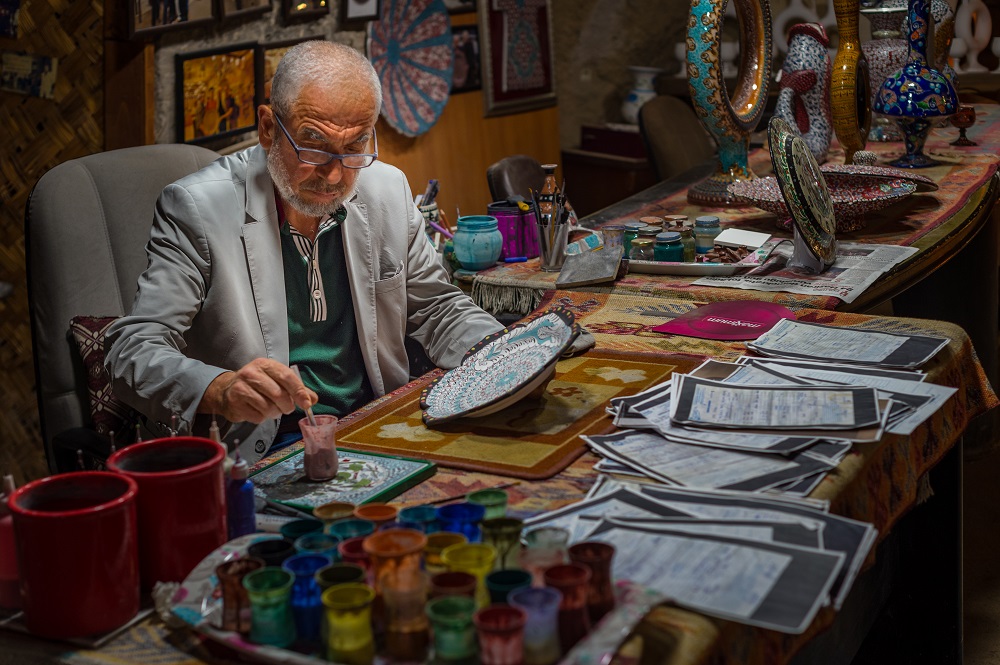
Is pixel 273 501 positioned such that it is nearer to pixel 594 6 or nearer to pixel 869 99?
pixel 869 99

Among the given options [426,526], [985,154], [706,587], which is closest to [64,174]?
[426,526]

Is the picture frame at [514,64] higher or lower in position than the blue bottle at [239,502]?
higher

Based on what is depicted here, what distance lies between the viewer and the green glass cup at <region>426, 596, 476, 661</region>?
1.15 meters

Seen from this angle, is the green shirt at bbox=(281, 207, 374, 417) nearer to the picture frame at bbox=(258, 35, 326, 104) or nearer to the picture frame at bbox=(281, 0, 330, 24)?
the picture frame at bbox=(258, 35, 326, 104)

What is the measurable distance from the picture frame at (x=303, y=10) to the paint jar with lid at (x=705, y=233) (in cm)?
200

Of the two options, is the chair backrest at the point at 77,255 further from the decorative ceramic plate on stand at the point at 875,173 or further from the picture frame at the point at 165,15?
the decorative ceramic plate on stand at the point at 875,173

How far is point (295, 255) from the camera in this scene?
2475 millimetres

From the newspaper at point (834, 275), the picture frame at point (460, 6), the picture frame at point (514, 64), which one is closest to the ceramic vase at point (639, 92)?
the picture frame at point (514, 64)

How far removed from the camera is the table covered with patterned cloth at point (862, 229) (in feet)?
9.12

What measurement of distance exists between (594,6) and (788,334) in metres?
4.90

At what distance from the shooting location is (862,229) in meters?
3.32

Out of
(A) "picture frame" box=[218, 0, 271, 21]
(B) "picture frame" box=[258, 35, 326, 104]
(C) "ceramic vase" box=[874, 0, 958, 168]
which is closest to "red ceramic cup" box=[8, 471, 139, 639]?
(A) "picture frame" box=[218, 0, 271, 21]

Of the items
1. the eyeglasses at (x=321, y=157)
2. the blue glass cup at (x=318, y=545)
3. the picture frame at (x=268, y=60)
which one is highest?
the picture frame at (x=268, y=60)

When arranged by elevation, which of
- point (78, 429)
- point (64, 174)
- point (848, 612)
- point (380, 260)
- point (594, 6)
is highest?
point (594, 6)
